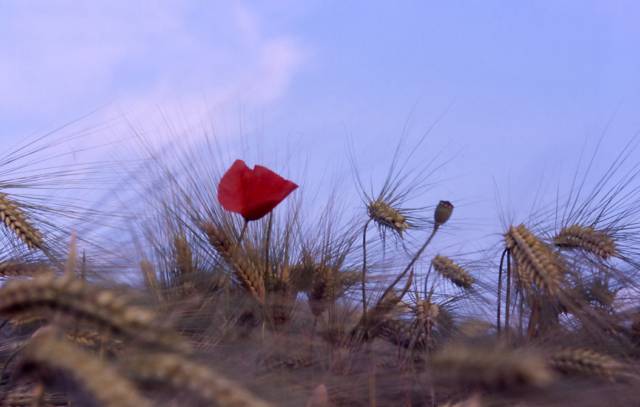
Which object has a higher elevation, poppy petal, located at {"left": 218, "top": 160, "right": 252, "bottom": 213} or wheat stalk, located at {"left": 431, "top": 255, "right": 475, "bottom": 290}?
poppy petal, located at {"left": 218, "top": 160, "right": 252, "bottom": 213}

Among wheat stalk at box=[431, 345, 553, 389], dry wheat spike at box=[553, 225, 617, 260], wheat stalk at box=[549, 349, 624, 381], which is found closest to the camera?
wheat stalk at box=[431, 345, 553, 389]

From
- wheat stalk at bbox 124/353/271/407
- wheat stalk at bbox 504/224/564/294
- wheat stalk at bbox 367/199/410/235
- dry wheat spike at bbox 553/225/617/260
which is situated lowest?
wheat stalk at bbox 124/353/271/407

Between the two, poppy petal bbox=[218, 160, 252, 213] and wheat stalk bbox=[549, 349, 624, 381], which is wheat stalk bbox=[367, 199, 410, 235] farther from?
wheat stalk bbox=[549, 349, 624, 381]

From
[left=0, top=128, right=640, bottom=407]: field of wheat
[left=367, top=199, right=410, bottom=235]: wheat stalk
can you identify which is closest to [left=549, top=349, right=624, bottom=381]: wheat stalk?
[left=0, top=128, right=640, bottom=407]: field of wheat

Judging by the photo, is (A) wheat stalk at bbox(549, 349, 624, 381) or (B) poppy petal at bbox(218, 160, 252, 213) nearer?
(A) wheat stalk at bbox(549, 349, 624, 381)

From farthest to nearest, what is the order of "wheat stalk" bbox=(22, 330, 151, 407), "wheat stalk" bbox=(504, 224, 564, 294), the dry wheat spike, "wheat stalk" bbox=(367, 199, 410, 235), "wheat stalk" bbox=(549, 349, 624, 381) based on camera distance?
"wheat stalk" bbox=(367, 199, 410, 235) → the dry wheat spike → "wheat stalk" bbox=(504, 224, 564, 294) → "wheat stalk" bbox=(549, 349, 624, 381) → "wheat stalk" bbox=(22, 330, 151, 407)

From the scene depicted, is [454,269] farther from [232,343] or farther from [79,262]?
[79,262]
